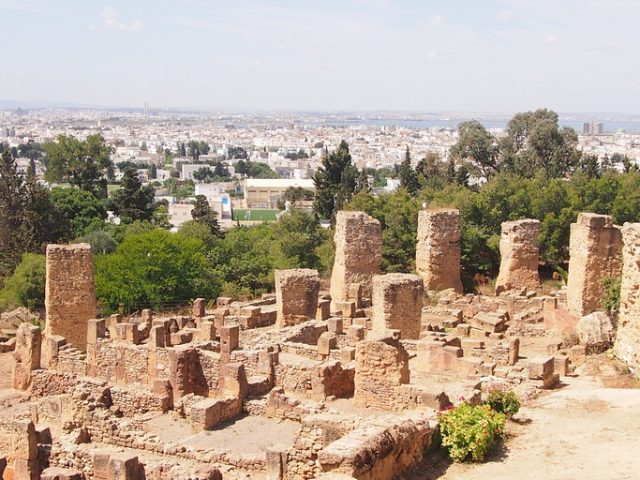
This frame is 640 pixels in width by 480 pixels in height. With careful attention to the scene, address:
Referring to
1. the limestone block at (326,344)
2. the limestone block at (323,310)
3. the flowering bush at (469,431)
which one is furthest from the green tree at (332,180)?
the flowering bush at (469,431)

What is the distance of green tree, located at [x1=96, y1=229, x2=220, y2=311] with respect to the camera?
30766mm

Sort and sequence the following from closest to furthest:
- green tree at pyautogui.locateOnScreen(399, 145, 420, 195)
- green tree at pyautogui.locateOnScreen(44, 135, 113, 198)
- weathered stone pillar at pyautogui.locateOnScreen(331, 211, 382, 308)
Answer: weathered stone pillar at pyautogui.locateOnScreen(331, 211, 382, 308) < green tree at pyautogui.locateOnScreen(399, 145, 420, 195) < green tree at pyautogui.locateOnScreen(44, 135, 113, 198)

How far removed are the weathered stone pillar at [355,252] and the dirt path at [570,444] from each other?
11.3 m

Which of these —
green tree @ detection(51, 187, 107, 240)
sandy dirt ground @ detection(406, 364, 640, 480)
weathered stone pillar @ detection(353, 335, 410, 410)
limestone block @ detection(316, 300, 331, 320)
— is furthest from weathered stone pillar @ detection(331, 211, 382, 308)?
green tree @ detection(51, 187, 107, 240)

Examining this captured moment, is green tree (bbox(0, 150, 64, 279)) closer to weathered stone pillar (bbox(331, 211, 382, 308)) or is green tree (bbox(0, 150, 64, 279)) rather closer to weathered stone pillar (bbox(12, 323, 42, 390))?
weathered stone pillar (bbox(331, 211, 382, 308))

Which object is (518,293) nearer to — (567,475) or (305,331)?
(305,331)

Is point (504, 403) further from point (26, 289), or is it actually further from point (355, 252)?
point (26, 289)

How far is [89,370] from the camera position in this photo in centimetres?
→ 1955

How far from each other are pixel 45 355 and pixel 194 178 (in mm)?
156215

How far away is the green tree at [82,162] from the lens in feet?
202

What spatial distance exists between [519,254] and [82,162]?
42150 mm

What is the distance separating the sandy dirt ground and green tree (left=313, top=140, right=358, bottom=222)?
39403mm

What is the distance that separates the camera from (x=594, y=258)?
73.4 feet

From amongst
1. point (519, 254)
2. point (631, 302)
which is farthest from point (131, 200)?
point (631, 302)
